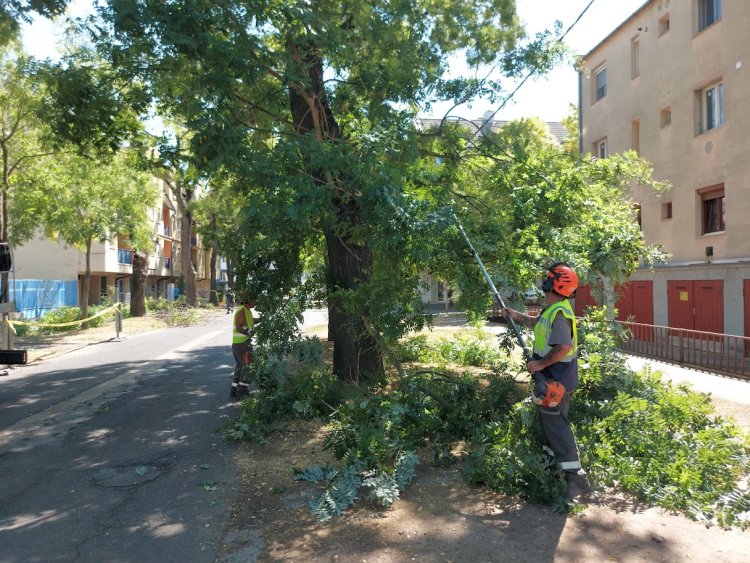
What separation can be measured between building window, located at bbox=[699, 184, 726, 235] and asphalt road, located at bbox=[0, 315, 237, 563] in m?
12.9

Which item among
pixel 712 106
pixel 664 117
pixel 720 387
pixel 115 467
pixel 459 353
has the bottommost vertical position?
pixel 115 467

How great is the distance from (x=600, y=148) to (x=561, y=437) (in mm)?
19586

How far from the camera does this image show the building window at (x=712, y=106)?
50.2 feet

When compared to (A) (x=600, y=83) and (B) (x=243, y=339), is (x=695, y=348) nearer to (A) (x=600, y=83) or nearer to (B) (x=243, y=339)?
(B) (x=243, y=339)

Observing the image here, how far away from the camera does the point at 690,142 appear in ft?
53.2

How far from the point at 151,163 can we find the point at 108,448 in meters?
3.85

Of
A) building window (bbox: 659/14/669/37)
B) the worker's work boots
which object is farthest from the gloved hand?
building window (bbox: 659/14/669/37)

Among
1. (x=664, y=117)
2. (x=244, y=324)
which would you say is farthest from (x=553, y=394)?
(x=664, y=117)

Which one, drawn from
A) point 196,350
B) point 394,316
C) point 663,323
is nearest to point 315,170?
point 394,316

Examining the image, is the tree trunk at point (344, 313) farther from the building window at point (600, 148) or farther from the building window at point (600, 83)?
the building window at point (600, 83)

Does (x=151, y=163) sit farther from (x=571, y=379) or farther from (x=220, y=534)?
(x=571, y=379)

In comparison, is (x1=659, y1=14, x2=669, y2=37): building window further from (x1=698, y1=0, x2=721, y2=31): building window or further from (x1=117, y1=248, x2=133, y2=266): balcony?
(x1=117, y1=248, x2=133, y2=266): balcony

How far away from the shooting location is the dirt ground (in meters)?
3.76

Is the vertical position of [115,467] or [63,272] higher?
[63,272]
